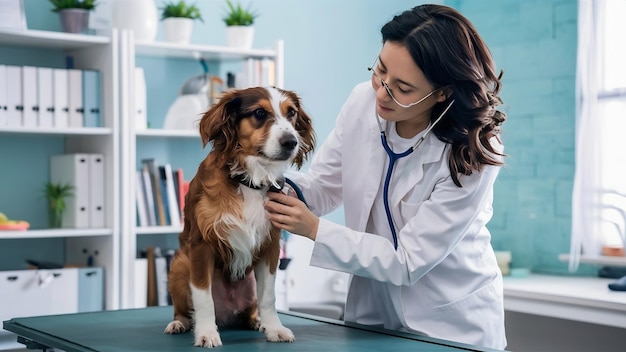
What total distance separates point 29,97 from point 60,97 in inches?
4.9

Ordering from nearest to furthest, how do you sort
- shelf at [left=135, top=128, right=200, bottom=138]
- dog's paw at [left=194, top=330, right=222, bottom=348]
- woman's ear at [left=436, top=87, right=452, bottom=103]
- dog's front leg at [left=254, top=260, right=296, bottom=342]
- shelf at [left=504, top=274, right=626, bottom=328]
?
dog's paw at [left=194, top=330, right=222, bottom=348] < dog's front leg at [left=254, top=260, right=296, bottom=342] < woman's ear at [left=436, top=87, right=452, bottom=103] < shelf at [left=504, top=274, right=626, bottom=328] < shelf at [left=135, top=128, right=200, bottom=138]

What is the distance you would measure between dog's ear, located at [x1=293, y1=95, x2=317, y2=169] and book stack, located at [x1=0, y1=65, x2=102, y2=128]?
185cm

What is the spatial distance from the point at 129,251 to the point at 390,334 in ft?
6.27

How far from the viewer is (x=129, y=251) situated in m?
3.49

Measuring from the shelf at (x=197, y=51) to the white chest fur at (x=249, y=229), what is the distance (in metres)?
1.95

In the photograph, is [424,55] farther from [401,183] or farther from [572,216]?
[572,216]

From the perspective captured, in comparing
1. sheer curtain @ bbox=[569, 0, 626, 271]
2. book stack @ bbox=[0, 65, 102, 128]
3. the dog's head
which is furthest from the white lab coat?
sheer curtain @ bbox=[569, 0, 626, 271]

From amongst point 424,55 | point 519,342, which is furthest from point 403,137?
point 519,342

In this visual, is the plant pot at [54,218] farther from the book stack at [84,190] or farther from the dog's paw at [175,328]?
the dog's paw at [175,328]

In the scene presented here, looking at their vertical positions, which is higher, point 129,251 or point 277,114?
point 277,114

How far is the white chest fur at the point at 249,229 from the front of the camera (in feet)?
5.63

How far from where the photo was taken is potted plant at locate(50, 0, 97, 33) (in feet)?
11.3

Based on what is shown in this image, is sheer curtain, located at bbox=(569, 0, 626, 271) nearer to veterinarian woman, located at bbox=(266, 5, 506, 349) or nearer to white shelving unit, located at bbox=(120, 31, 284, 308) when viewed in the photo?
white shelving unit, located at bbox=(120, 31, 284, 308)

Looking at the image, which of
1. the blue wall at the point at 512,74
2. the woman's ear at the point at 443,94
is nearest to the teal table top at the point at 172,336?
the woman's ear at the point at 443,94
